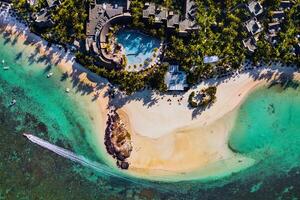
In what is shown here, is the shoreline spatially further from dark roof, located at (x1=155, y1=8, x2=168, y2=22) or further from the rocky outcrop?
dark roof, located at (x1=155, y1=8, x2=168, y2=22)

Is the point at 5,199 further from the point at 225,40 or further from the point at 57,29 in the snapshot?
the point at 225,40

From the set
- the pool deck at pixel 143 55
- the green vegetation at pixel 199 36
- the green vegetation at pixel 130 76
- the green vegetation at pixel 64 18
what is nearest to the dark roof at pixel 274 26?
the green vegetation at pixel 199 36

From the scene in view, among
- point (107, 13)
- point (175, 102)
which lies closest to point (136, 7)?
point (107, 13)

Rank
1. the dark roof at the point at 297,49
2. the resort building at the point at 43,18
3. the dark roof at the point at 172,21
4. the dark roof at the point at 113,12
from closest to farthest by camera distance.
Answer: the dark roof at the point at 172,21 < the dark roof at the point at 113,12 < the resort building at the point at 43,18 < the dark roof at the point at 297,49

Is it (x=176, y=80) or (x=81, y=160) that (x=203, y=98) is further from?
(x=81, y=160)

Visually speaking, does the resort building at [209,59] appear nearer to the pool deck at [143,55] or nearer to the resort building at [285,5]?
the pool deck at [143,55]

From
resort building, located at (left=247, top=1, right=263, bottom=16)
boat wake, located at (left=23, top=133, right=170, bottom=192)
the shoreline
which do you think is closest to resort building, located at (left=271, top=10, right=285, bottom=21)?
resort building, located at (left=247, top=1, right=263, bottom=16)

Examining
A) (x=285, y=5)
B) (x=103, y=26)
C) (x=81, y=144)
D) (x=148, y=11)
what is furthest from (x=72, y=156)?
(x=285, y=5)
